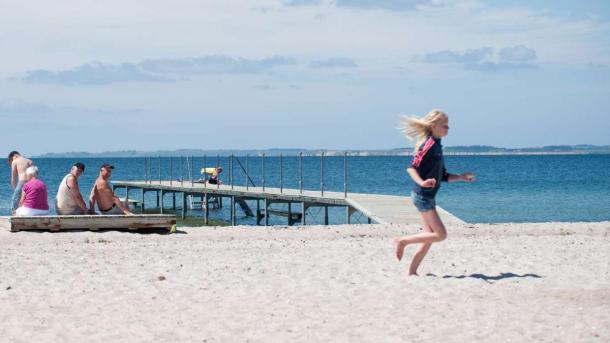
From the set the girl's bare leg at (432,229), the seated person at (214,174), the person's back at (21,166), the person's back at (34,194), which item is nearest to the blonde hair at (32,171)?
the person's back at (34,194)

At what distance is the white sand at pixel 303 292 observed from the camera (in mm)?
6238

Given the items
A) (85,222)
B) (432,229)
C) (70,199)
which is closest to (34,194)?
(70,199)

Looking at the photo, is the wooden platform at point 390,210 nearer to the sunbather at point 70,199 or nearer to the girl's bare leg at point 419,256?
the sunbather at point 70,199

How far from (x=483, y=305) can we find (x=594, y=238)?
19.1 feet

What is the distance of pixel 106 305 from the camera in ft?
23.6

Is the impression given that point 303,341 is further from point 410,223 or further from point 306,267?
point 410,223

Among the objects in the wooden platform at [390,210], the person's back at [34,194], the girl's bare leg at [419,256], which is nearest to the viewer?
the girl's bare leg at [419,256]

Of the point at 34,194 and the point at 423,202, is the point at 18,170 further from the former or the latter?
the point at 423,202

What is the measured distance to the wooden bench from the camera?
1279 centimetres

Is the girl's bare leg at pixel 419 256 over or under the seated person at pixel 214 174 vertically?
over

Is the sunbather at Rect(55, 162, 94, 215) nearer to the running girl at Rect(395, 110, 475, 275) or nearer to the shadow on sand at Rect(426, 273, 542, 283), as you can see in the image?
the shadow on sand at Rect(426, 273, 542, 283)

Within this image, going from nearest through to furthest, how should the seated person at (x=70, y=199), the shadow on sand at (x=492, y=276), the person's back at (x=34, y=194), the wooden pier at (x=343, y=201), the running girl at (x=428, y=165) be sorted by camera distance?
the running girl at (x=428, y=165)
the shadow on sand at (x=492, y=276)
the person's back at (x=34, y=194)
the seated person at (x=70, y=199)
the wooden pier at (x=343, y=201)

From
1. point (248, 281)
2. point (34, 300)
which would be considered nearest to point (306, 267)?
point (248, 281)

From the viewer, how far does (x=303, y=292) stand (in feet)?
25.1
